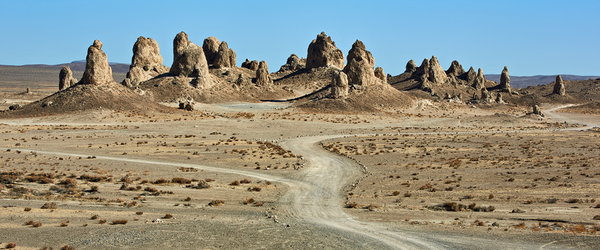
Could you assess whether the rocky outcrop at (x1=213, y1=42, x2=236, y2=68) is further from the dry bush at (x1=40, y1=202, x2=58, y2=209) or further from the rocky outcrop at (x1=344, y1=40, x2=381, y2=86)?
the dry bush at (x1=40, y1=202, x2=58, y2=209)

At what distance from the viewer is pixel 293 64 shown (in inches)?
6565

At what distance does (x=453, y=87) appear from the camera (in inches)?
6142

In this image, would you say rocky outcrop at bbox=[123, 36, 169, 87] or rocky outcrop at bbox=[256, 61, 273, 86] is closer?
rocky outcrop at bbox=[256, 61, 273, 86]

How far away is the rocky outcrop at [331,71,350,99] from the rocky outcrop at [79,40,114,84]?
35842mm

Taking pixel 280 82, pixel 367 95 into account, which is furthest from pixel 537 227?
pixel 280 82

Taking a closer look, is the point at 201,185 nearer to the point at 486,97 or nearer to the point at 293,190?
the point at 293,190

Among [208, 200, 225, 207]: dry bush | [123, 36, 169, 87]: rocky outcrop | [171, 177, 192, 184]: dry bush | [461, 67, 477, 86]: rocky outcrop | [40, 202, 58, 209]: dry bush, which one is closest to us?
[40, 202, 58, 209]: dry bush

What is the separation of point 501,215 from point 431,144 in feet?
125

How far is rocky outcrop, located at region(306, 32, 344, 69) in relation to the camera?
14250 cm

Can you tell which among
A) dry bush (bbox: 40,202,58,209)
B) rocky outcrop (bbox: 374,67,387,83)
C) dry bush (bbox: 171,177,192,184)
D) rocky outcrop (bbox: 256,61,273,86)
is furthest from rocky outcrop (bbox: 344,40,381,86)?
dry bush (bbox: 40,202,58,209)

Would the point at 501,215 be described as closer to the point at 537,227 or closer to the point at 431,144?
the point at 537,227

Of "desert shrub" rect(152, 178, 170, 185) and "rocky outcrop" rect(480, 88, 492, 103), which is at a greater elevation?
"rocky outcrop" rect(480, 88, 492, 103)

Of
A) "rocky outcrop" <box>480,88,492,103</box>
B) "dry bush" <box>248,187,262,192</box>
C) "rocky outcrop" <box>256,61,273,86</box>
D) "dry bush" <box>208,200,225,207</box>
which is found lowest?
"dry bush" <box>208,200,225,207</box>

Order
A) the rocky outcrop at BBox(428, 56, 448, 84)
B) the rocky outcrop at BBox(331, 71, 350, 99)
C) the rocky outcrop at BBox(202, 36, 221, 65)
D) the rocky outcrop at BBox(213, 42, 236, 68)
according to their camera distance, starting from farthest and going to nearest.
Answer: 1. the rocky outcrop at BBox(428, 56, 448, 84)
2. the rocky outcrop at BBox(202, 36, 221, 65)
3. the rocky outcrop at BBox(213, 42, 236, 68)
4. the rocky outcrop at BBox(331, 71, 350, 99)
